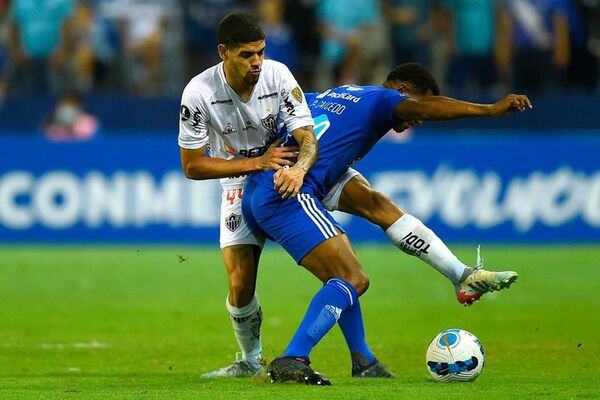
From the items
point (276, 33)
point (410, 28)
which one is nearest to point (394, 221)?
point (276, 33)

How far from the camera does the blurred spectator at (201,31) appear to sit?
773 inches

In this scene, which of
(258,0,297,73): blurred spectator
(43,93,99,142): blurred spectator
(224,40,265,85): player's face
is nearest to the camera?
(224,40,265,85): player's face

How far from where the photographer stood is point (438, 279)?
16.0 meters

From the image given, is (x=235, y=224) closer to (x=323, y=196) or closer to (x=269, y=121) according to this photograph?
(x=323, y=196)

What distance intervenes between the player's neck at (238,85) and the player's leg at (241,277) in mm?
881

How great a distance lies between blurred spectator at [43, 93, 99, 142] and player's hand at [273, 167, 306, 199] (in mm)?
11815

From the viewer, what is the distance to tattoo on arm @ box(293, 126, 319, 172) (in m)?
8.20

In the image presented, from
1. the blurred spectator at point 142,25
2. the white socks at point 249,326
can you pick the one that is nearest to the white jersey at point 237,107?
the white socks at point 249,326

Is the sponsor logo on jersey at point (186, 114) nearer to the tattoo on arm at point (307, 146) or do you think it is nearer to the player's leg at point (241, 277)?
the tattoo on arm at point (307, 146)

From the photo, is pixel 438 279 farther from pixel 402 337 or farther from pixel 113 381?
pixel 113 381

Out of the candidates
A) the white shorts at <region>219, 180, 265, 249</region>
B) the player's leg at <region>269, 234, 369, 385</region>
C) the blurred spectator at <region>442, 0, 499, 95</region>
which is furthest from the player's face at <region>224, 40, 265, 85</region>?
the blurred spectator at <region>442, 0, 499, 95</region>

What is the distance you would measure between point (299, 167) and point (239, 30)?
36.3 inches

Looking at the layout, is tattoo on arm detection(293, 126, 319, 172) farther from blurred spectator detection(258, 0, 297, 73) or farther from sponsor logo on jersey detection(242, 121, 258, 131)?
blurred spectator detection(258, 0, 297, 73)

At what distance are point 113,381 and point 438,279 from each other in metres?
8.10
